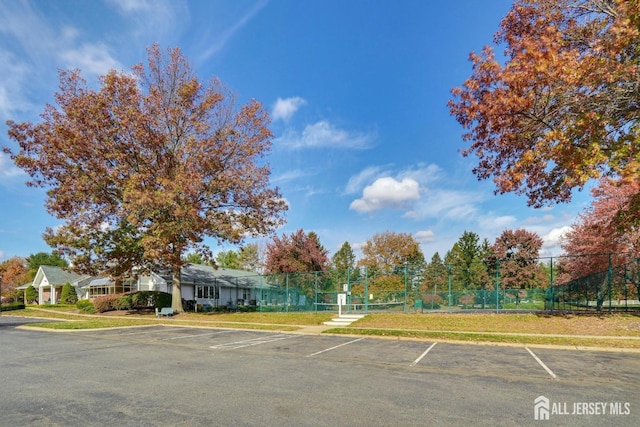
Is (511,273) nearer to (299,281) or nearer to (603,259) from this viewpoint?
(603,259)

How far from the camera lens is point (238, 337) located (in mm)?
15734

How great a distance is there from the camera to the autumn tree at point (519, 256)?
4559 cm

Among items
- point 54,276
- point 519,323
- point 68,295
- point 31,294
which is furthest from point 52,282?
point 519,323

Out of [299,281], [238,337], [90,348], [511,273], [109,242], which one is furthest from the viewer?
[511,273]

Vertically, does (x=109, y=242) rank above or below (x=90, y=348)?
above

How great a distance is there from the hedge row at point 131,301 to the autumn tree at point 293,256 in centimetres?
1070

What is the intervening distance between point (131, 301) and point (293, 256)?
15.3 meters

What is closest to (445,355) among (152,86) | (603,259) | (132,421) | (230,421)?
(230,421)

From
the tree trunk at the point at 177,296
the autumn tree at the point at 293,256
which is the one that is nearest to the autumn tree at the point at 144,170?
Answer: the tree trunk at the point at 177,296

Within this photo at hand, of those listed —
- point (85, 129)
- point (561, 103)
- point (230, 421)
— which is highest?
point (85, 129)

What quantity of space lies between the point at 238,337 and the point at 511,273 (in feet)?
134

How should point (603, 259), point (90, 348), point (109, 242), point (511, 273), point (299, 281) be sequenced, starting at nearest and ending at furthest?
1. point (90, 348)
2. point (603, 259)
3. point (109, 242)
4. point (299, 281)
5. point (511, 273)

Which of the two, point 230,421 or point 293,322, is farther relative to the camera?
point 293,322

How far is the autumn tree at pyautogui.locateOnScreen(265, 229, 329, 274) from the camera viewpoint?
39.2 metres
